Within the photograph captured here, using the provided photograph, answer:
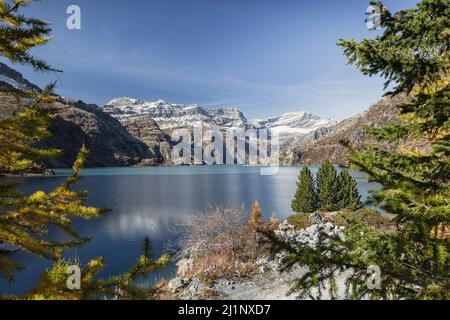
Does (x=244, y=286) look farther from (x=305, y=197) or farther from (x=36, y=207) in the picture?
(x=305, y=197)

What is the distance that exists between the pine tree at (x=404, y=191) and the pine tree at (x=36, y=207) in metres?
2.83

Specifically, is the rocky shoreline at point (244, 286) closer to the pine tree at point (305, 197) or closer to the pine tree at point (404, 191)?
the pine tree at point (404, 191)

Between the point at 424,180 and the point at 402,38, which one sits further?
the point at 402,38

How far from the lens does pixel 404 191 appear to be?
16.4 feet

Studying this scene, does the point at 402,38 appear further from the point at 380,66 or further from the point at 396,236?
the point at 396,236

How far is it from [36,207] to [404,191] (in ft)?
20.6

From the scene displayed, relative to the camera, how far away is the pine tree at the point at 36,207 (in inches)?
164

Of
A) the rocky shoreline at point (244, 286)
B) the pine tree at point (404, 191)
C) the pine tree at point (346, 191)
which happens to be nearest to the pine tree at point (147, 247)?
the pine tree at point (404, 191)

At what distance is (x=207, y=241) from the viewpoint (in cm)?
2588

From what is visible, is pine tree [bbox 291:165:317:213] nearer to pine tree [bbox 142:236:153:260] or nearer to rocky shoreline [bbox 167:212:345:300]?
rocky shoreline [bbox 167:212:345:300]

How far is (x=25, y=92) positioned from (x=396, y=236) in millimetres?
7027
